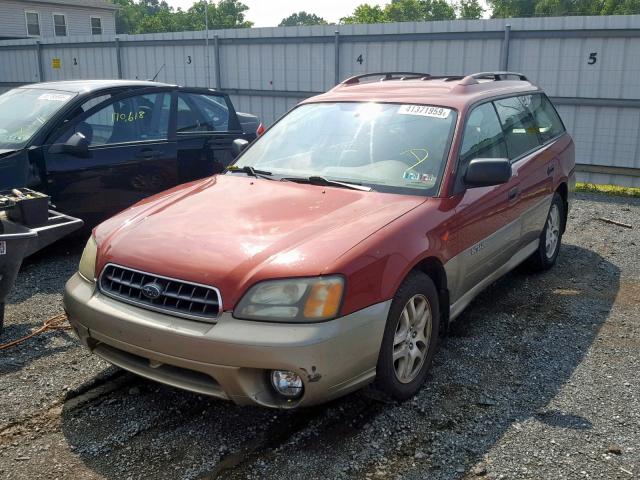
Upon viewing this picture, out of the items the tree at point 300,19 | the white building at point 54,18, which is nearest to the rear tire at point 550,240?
the white building at point 54,18

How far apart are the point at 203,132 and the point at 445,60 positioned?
5.77 metres

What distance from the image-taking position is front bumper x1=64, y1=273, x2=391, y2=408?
2.79 m

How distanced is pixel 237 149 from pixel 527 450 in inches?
121

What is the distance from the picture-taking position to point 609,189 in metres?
10.4

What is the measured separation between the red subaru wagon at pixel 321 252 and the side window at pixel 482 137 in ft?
0.06

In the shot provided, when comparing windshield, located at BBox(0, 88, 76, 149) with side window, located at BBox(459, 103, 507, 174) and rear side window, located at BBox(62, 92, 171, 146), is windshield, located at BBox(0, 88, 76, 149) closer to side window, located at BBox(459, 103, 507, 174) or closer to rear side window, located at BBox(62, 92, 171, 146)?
rear side window, located at BBox(62, 92, 171, 146)

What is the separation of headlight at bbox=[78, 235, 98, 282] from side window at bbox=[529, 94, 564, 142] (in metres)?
3.90

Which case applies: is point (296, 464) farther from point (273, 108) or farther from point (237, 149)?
point (273, 108)

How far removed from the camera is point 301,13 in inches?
4636

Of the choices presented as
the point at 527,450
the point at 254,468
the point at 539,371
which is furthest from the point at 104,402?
the point at 539,371

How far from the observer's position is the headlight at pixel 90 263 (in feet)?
11.1

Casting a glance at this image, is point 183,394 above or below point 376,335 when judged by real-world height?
below

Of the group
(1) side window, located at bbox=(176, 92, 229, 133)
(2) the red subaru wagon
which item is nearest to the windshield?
(1) side window, located at bbox=(176, 92, 229, 133)

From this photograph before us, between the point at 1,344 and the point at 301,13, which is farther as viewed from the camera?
the point at 301,13
